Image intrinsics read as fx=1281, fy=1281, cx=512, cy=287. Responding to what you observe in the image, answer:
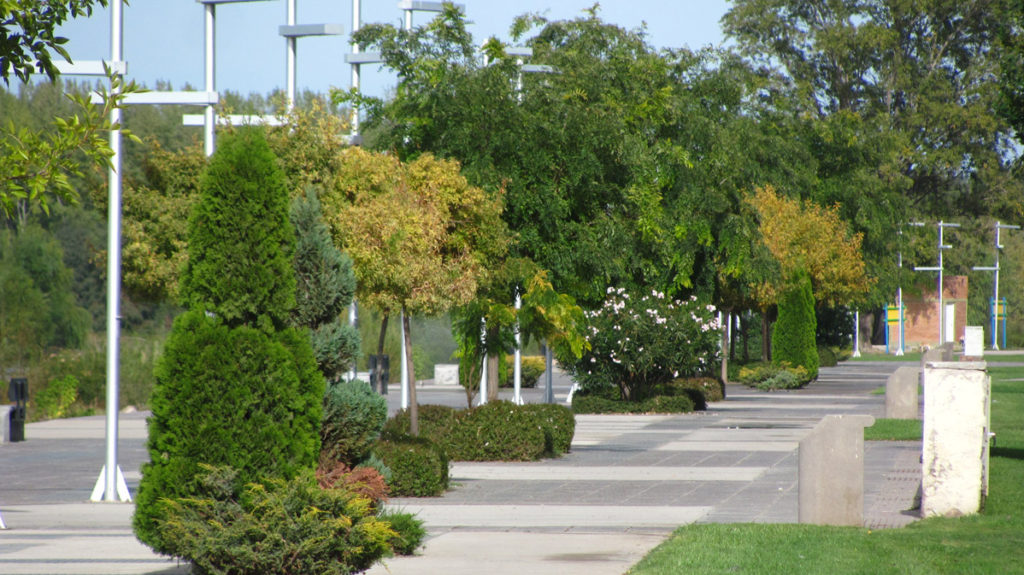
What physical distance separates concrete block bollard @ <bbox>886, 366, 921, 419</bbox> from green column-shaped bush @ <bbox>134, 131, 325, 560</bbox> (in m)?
20.1

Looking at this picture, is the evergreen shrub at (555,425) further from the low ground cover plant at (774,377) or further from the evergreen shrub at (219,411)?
the low ground cover plant at (774,377)

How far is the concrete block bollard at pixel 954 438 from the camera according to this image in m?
11.4

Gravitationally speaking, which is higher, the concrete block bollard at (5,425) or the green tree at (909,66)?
the green tree at (909,66)

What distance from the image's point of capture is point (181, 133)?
73.3 m

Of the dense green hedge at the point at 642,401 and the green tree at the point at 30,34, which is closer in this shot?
the green tree at the point at 30,34

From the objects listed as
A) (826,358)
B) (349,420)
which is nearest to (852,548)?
(349,420)

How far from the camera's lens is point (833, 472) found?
1097cm

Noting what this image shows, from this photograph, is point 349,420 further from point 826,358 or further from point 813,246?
point 826,358

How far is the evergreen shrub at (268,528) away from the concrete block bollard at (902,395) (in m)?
20.1

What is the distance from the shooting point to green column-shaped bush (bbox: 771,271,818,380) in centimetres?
4138

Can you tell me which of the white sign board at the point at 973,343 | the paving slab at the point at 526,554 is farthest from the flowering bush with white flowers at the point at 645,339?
the paving slab at the point at 526,554

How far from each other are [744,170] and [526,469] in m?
18.5

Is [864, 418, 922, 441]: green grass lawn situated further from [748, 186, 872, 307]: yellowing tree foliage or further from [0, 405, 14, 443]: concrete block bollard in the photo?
[0, 405, 14, 443]: concrete block bollard

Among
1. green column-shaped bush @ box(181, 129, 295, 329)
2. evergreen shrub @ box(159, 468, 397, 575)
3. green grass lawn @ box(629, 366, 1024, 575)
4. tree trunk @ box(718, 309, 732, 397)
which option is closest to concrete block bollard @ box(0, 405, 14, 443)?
green grass lawn @ box(629, 366, 1024, 575)
